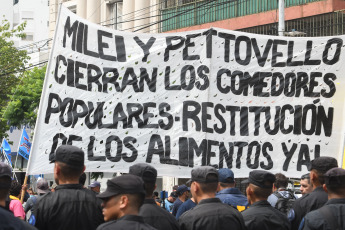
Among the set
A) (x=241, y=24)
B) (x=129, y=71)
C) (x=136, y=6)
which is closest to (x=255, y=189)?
(x=129, y=71)

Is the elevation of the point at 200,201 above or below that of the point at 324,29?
below

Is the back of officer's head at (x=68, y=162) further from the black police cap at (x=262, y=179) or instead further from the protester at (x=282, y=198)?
the protester at (x=282, y=198)

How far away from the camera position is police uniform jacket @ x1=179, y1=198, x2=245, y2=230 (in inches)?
257

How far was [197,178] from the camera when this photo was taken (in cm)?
679

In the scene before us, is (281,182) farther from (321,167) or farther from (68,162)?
A: (68,162)

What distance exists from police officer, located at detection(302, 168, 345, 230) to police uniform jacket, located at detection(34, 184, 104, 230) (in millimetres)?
1705

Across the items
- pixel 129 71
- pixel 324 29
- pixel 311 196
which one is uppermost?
pixel 324 29

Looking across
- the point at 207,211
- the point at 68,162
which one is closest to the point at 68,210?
the point at 68,162

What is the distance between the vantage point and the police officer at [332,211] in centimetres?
620

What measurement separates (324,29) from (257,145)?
1604 centimetres

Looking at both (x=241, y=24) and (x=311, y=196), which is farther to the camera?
(x=241, y=24)

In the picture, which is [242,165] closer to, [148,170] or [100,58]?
[100,58]

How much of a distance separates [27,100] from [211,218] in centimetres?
3240

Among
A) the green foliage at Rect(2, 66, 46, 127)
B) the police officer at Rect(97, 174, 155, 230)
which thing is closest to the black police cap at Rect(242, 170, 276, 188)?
the police officer at Rect(97, 174, 155, 230)
